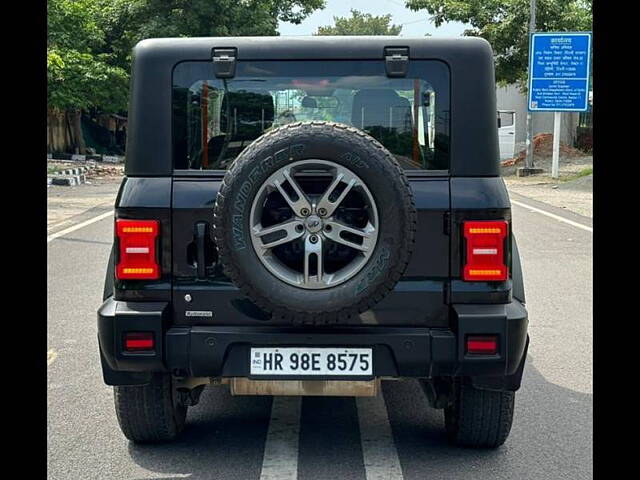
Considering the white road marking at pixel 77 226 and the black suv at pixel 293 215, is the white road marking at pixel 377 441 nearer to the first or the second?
the black suv at pixel 293 215

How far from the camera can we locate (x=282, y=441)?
14.0 feet

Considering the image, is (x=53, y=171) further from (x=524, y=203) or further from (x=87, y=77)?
(x=524, y=203)

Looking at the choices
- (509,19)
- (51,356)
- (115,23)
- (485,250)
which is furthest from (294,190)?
(115,23)

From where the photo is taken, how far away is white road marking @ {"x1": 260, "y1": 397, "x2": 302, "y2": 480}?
3.88 metres

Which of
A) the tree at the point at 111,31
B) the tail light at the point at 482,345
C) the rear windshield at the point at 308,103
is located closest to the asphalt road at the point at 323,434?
the tail light at the point at 482,345

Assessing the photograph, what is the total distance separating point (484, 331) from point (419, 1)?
98.0 feet

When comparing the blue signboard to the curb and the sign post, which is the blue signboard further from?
the curb

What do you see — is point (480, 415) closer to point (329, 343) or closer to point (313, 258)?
point (329, 343)

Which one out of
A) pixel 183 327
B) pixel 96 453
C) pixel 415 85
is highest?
pixel 415 85

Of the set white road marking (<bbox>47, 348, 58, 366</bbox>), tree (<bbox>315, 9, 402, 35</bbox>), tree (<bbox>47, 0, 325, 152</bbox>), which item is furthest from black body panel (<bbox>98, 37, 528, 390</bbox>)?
tree (<bbox>315, 9, 402, 35</bbox>)

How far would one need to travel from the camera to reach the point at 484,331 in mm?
3664

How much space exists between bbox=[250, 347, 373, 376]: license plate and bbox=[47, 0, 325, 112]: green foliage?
94.4 feet

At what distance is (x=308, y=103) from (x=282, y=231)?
2.30 feet
